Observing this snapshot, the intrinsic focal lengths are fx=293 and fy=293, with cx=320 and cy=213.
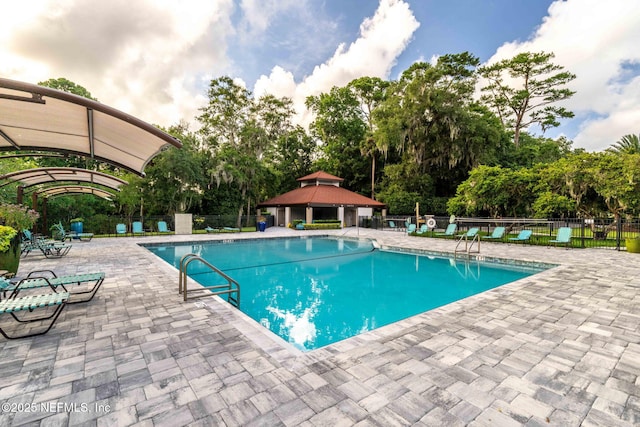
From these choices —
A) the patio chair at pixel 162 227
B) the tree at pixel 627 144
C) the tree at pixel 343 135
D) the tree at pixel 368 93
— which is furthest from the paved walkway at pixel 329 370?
the tree at pixel 368 93

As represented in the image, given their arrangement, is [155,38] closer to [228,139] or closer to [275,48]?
[275,48]

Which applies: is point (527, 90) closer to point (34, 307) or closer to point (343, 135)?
point (343, 135)

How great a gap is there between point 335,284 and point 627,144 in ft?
108

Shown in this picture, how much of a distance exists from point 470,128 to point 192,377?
930 inches

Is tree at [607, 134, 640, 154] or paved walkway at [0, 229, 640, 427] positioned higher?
tree at [607, 134, 640, 154]

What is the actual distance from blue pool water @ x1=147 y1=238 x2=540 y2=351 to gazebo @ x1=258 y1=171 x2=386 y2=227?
10226mm

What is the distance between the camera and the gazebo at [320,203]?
23.2 m

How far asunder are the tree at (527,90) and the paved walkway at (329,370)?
2982cm

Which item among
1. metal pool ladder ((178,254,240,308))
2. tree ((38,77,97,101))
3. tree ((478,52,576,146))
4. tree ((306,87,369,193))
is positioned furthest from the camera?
tree ((306,87,369,193))

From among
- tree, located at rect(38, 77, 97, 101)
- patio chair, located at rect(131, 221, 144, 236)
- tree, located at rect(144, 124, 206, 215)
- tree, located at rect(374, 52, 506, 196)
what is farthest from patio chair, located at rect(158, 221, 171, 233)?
tree, located at rect(374, 52, 506, 196)

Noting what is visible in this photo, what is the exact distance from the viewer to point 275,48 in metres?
16.4

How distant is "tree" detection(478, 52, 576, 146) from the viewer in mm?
25891

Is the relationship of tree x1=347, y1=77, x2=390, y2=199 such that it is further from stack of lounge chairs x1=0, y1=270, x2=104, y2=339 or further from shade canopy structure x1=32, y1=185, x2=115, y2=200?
stack of lounge chairs x1=0, y1=270, x2=104, y2=339

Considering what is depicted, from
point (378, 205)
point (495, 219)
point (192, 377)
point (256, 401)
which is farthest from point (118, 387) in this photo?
point (378, 205)
